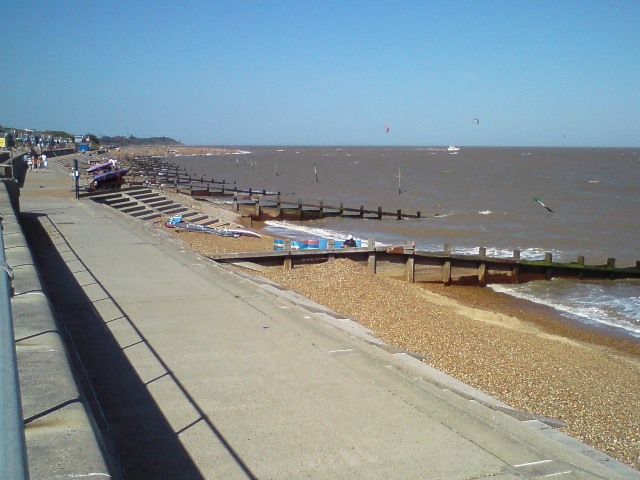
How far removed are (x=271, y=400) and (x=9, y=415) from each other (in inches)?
218

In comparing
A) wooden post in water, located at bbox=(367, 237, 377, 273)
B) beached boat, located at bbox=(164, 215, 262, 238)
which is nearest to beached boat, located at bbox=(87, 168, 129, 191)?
beached boat, located at bbox=(164, 215, 262, 238)

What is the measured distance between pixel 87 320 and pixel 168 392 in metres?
3.22

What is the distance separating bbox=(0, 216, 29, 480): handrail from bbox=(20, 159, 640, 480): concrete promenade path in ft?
11.7

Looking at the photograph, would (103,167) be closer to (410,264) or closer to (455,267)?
(410,264)

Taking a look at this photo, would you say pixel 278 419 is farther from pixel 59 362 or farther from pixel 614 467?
pixel 614 467

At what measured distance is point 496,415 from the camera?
7062 mm

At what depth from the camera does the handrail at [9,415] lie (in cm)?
159

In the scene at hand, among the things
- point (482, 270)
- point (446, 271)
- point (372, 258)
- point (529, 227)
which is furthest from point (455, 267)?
point (529, 227)

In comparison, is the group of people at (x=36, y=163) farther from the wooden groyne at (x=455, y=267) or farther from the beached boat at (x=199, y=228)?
the wooden groyne at (x=455, y=267)

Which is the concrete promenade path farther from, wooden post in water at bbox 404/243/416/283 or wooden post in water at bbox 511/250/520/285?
wooden post in water at bbox 511/250/520/285

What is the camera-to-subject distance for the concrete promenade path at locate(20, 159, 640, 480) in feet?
18.8

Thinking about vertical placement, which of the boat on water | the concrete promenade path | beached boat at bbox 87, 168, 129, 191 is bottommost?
the concrete promenade path

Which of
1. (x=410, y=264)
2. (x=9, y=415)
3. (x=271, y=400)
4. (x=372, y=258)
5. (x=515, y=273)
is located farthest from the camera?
(x=515, y=273)

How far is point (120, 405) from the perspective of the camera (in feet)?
21.9
